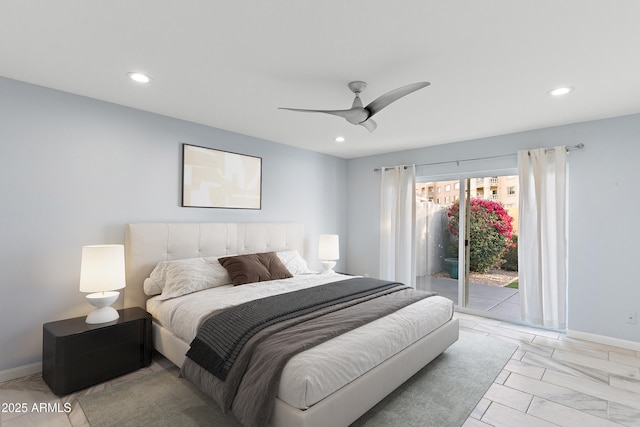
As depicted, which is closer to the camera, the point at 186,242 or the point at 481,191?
the point at 186,242

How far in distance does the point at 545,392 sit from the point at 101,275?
364 centimetres

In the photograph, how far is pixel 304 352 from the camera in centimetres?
187

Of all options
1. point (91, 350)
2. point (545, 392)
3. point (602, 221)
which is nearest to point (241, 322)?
point (91, 350)

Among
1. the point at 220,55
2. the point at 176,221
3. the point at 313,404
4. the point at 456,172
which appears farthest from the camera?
the point at 456,172

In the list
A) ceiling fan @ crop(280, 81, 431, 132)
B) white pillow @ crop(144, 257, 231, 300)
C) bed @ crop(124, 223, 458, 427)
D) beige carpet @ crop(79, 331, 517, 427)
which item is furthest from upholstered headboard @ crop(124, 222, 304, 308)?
ceiling fan @ crop(280, 81, 431, 132)

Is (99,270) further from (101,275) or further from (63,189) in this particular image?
(63,189)

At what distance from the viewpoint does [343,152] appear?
526cm

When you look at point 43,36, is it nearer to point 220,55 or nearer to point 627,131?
point 220,55

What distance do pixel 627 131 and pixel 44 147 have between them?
18.6 ft

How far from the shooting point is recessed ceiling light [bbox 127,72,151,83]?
2.49m

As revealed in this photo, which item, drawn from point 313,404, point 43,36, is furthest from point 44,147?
point 313,404

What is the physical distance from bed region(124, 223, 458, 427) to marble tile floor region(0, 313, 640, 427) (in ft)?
1.66

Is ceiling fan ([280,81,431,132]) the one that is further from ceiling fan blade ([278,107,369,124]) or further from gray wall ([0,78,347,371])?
gray wall ([0,78,347,371])

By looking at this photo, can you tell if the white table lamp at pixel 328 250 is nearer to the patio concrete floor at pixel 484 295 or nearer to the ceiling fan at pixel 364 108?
the patio concrete floor at pixel 484 295
